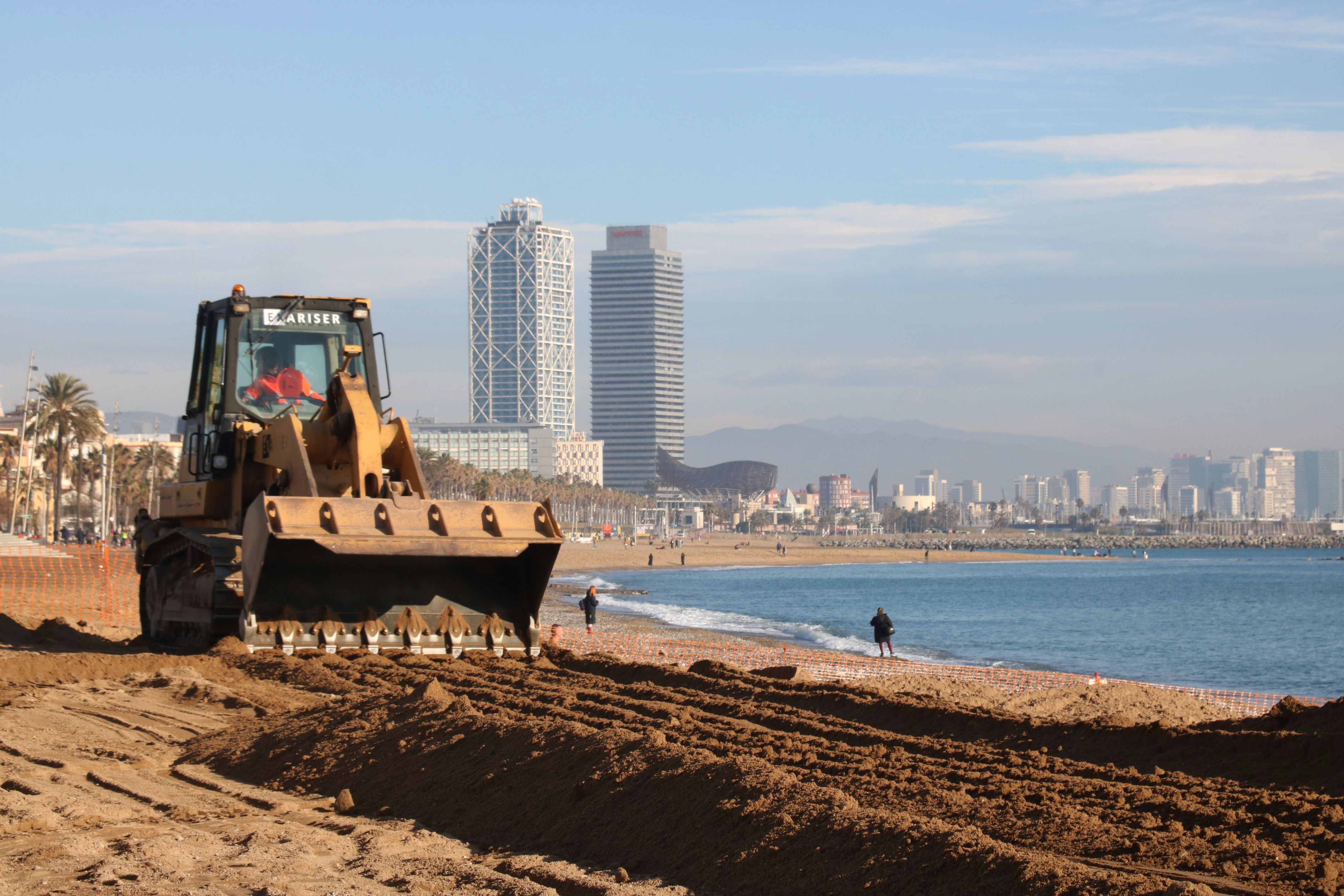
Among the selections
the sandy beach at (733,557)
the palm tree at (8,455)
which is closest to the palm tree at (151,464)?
the palm tree at (8,455)

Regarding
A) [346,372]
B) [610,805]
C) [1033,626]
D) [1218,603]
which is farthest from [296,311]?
Result: [1218,603]

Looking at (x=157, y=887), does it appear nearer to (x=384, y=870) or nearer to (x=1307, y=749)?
(x=384, y=870)

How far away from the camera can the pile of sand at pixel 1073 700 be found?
16188 mm

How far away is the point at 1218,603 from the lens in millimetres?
67188

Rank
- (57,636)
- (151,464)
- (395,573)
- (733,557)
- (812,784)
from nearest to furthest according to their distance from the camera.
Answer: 1. (812,784)
2. (395,573)
3. (57,636)
4. (151,464)
5. (733,557)

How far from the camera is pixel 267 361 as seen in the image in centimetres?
1523

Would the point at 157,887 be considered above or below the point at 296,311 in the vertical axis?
below

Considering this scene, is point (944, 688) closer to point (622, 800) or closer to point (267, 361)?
point (267, 361)

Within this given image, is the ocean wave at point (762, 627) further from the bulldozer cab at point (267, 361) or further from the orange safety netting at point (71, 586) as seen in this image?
the bulldozer cab at point (267, 361)

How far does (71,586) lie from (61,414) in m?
41.7

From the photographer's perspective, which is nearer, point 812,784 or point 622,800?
point 812,784

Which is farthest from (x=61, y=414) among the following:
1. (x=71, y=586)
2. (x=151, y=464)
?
(x=71, y=586)

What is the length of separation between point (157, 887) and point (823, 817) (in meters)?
3.16

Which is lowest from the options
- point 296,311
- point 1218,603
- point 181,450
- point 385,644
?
point 1218,603
